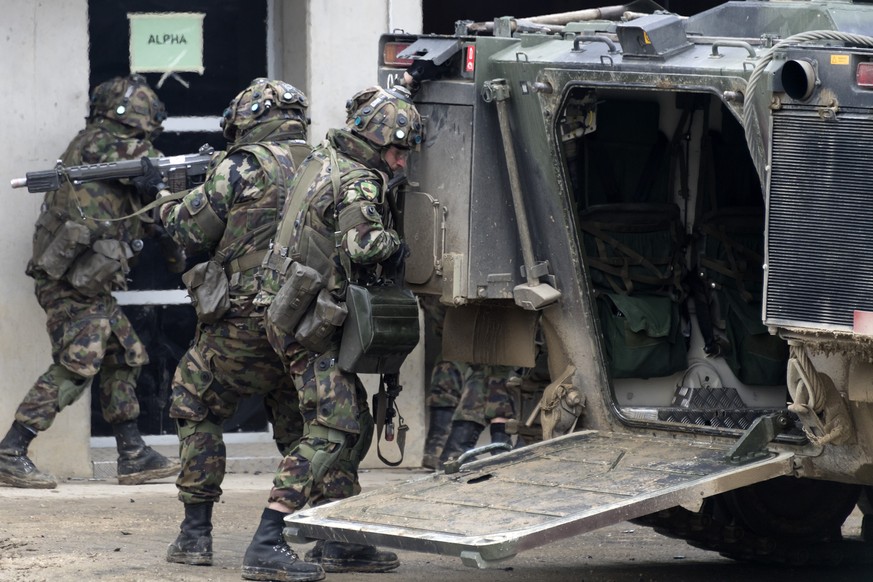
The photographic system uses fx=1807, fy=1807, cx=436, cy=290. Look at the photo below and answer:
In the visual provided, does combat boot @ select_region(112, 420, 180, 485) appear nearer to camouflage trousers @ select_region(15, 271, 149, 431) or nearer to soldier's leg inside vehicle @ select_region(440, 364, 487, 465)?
camouflage trousers @ select_region(15, 271, 149, 431)

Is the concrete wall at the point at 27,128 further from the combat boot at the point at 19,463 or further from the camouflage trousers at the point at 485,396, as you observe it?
the camouflage trousers at the point at 485,396

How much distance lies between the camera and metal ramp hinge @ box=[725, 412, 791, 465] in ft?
20.4

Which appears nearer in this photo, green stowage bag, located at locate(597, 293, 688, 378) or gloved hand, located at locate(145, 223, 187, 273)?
green stowage bag, located at locate(597, 293, 688, 378)

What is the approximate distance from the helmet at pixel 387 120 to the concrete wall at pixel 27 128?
306cm

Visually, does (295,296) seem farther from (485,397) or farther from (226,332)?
(485,397)

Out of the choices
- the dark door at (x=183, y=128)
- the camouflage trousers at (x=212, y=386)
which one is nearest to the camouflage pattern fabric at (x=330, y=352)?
the camouflage trousers at (x=212, y=386)

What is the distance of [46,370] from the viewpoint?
31.1ft

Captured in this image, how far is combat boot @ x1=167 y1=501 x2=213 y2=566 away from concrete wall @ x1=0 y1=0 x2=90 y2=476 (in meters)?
2.45

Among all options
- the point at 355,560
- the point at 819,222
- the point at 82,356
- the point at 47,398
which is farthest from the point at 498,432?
the point at 819,222

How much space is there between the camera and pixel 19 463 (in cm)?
925

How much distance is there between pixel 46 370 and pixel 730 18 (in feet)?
14.2

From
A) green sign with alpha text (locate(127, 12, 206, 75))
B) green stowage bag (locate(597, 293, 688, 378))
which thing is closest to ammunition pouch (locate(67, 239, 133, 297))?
green sign with alpha text (locate(127, 12, 206, 75))

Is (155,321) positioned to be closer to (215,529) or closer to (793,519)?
(215,529)

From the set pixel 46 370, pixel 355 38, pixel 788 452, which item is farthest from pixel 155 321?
pixel 788 452
